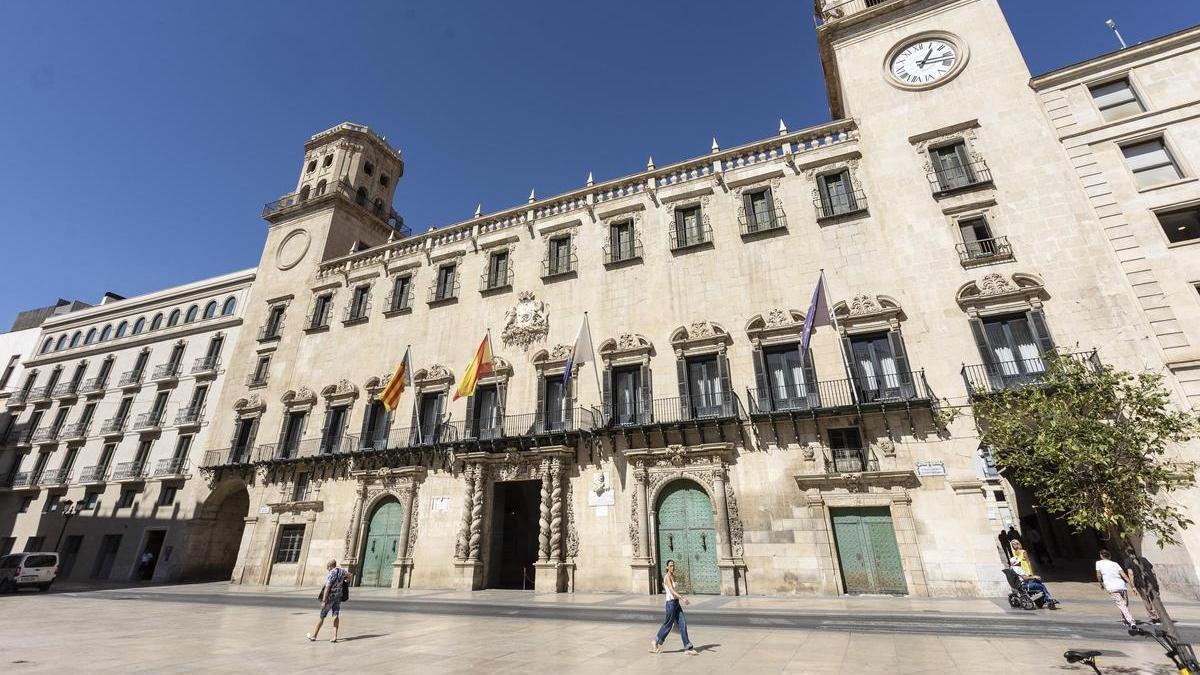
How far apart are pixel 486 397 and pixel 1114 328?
23.3 m

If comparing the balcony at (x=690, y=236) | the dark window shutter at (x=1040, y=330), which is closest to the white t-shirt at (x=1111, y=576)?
the dark window shutter at (x=1040, y=330)

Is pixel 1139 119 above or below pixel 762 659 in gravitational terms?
above

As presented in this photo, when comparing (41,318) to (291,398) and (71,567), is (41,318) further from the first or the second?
(291,398)

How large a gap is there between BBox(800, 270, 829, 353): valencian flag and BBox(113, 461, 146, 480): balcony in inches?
1544

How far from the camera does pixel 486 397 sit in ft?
81.8

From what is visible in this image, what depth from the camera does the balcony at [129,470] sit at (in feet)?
107

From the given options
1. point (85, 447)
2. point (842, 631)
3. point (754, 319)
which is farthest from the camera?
point (85, 447)

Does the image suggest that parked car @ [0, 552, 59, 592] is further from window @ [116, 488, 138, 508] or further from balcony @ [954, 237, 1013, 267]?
balcony @ [954, 237, 1013, 267]

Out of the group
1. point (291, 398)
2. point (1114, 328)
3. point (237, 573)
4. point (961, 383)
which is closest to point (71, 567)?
point (237, 573)

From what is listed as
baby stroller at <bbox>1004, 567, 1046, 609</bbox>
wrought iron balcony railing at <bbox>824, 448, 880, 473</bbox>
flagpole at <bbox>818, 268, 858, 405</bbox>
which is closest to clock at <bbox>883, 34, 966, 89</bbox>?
flagpole at <bbox>818, 268, 858, 405</bbox>

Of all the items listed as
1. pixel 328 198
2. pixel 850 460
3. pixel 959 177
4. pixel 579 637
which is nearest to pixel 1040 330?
pixel 959 177

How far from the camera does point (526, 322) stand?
997 inches

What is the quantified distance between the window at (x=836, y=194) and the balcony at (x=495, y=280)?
15.1 metres

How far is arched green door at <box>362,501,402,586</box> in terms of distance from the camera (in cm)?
2338
